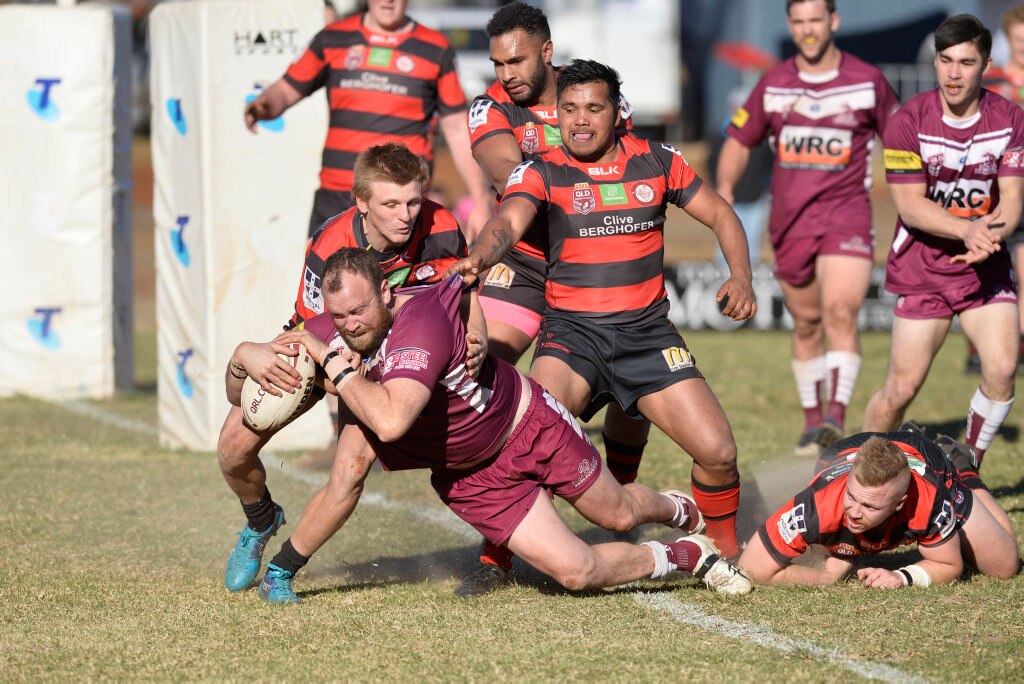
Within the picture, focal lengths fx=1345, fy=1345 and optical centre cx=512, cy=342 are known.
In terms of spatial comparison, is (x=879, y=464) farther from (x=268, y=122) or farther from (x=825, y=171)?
(x=268, y=122)

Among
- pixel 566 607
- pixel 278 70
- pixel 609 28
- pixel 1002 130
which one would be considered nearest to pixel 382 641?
pixel 566 607

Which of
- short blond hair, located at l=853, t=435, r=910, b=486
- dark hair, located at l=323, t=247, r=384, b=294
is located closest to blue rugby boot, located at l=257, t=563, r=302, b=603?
dark hair, located at l=323, t=247, r=384, b=294

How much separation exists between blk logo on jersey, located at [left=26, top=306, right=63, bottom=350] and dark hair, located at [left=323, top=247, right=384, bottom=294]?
6.38m

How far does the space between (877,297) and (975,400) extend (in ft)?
25.1

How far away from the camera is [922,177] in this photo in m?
6.49

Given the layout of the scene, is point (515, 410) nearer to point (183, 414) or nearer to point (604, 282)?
point (604, 282)

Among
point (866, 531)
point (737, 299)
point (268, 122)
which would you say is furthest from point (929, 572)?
point (268, 122)

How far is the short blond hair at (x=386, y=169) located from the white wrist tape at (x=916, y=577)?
2423mm

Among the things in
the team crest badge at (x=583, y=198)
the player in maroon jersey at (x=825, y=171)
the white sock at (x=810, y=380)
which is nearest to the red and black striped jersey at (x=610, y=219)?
the team crest badge at (x=583, y=198)

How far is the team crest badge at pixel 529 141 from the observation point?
6176 mm

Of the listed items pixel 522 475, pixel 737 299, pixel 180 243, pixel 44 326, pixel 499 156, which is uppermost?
pixel 499 156

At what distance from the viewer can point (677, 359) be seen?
5.64 metres

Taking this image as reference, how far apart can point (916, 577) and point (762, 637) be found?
3.16 feet

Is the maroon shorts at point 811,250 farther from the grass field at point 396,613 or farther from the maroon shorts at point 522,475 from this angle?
the maroon shorts at point 522,475
